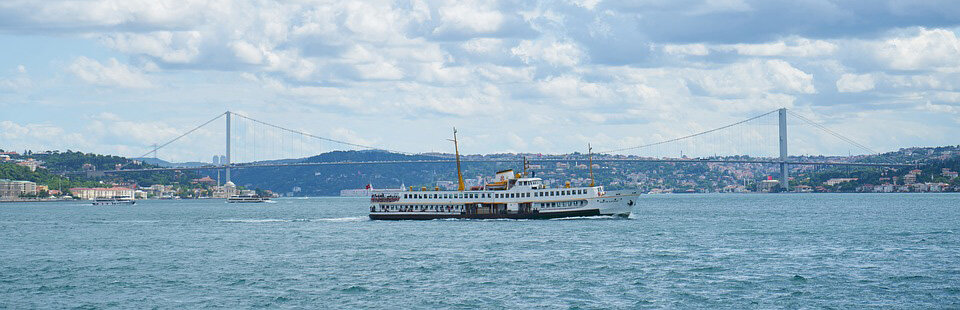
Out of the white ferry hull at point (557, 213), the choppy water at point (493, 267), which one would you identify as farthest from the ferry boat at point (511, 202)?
the choppy water at point (493, 267)

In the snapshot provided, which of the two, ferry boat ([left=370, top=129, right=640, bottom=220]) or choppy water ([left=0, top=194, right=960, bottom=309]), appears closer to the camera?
choppy water ([left=0, top=194, right=960, bottom=309])

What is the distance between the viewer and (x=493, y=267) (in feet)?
142

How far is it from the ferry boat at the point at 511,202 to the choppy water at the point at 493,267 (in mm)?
4251

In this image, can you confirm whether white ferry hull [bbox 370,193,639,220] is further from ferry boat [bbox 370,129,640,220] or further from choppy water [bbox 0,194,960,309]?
choppy water [bbox 0,194,960,309]

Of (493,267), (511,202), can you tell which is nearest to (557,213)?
(511,202)

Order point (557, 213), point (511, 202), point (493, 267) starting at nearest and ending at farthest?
point (493, 267) < point (557, 213) < point (511, 202)

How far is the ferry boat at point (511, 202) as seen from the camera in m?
73.0

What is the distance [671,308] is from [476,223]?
130 feet

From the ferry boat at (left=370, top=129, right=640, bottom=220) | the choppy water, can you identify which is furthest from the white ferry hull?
the choppy water

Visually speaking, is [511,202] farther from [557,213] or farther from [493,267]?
[493,267]

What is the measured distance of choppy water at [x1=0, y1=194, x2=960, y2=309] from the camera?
3466 centimetres

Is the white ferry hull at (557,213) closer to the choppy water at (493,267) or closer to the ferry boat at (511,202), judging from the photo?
the ferry boat at (511,202)

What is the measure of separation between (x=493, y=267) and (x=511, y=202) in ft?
100

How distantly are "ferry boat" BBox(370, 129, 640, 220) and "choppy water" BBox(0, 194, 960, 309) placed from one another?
4.25m
